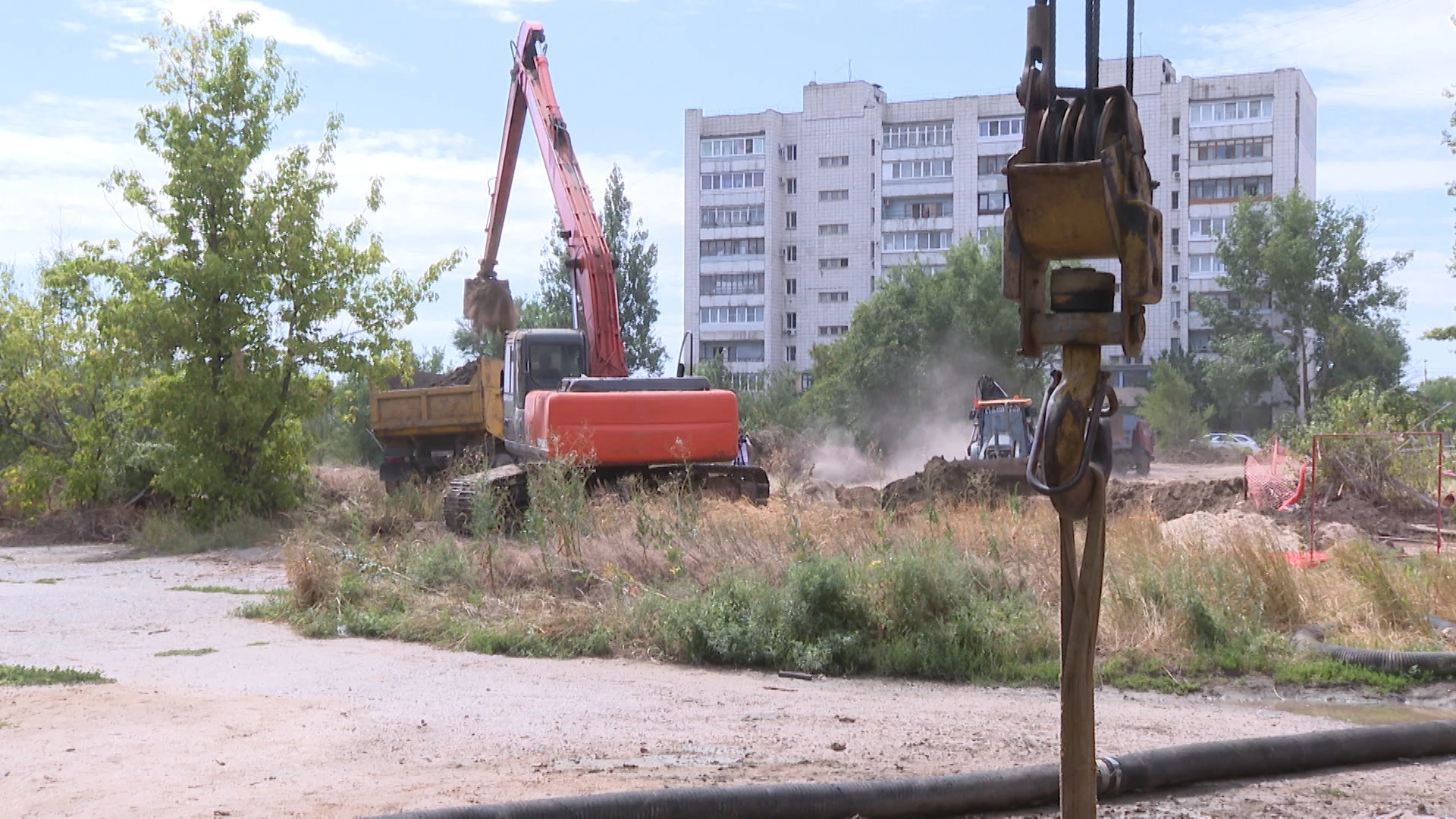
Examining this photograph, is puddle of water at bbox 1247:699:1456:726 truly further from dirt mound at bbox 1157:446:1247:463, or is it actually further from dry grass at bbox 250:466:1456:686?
dirt mound at bbox 1157:446:1247:463

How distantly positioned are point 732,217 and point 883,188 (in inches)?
386

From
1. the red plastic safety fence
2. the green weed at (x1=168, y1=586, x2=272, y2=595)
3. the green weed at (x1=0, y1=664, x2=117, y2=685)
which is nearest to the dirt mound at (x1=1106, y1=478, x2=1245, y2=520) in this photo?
the red plastic safety fence

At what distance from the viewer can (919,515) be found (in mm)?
13195

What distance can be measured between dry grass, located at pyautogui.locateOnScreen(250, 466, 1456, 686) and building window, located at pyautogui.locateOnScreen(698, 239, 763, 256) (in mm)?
72569

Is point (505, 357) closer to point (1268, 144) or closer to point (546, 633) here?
point (546, 633)

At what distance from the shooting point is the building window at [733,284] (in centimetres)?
8600

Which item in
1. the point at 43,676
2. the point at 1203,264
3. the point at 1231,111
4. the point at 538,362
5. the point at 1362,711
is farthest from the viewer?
the point at 1203,264

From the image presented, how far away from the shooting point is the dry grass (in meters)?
10.1

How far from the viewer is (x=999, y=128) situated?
80125 millimetres

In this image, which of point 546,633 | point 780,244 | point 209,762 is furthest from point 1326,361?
point 209,762

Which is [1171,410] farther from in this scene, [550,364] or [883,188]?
[550,364]

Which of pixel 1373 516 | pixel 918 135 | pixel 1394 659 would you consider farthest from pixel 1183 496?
pixel 918 135

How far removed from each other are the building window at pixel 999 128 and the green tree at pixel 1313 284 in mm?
14044

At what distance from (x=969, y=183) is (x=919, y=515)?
70.2 metres
